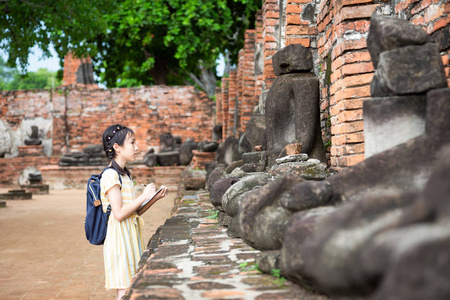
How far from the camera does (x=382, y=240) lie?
3.97 feet

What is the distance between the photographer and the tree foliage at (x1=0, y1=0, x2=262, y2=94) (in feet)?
29.1

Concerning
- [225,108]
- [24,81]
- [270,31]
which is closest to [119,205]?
[270,31]

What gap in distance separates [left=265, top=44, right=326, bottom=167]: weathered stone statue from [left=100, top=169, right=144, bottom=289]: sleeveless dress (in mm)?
1601

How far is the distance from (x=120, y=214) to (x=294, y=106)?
74.4 inches

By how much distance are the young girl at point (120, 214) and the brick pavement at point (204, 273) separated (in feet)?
0.43

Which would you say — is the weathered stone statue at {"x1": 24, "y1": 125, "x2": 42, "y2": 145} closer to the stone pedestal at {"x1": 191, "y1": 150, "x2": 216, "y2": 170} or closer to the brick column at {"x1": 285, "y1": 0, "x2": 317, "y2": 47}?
the stone pedestal at {"x1": 191, "y1": 150, "x2": 216, "y2": 170}

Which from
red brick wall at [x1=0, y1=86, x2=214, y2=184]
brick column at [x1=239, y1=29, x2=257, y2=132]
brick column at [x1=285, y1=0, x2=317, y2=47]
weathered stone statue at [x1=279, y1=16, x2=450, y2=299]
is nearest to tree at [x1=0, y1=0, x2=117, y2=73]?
brick column at [x1=239, y1=29, x2=257, y2=132]

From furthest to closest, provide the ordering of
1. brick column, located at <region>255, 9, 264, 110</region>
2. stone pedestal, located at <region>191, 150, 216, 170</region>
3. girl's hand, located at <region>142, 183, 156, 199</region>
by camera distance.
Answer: stone pedestal, located at <region>191, 150, 216, 170</region> → brick column, located at <region>255, 9, 264, 110</region> → girl's hand, located at <region>142, 183, 156, 199</region>

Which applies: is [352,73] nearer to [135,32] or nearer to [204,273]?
[204,273]

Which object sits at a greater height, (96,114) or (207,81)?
(207,81)

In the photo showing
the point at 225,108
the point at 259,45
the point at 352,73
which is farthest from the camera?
the point at 225,108

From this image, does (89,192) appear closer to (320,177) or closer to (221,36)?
(320,177)

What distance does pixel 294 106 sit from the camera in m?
3.98

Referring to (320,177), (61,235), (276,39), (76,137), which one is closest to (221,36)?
(76,137)
